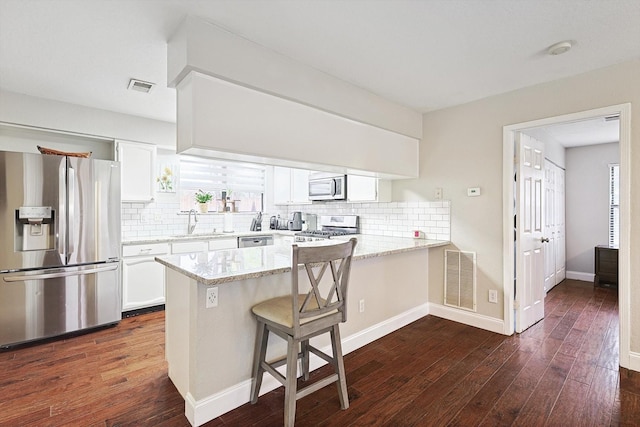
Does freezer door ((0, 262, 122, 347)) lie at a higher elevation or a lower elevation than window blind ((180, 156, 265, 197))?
lower

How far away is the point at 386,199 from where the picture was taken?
4043 mm

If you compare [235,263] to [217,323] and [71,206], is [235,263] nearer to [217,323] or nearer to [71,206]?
[217,323]

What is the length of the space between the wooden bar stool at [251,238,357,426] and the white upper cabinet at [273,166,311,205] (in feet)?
9.75

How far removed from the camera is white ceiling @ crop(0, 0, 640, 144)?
6.09ft

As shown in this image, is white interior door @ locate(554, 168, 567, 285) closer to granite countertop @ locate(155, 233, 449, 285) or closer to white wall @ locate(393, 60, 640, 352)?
white wall @ locate(393, 60, 640, 352)

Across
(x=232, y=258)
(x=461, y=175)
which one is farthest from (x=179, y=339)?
(x=461, y=175)

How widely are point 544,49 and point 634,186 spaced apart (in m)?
1.28

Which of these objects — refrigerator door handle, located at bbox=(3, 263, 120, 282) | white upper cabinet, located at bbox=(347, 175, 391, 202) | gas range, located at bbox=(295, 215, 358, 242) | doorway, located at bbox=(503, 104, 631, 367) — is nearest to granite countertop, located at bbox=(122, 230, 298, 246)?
refrigerator door handle, located at bbox=(3, 263, 120, 282)

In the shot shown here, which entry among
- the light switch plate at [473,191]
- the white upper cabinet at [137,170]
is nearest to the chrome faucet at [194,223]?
the white upper cabinet at [137,170]

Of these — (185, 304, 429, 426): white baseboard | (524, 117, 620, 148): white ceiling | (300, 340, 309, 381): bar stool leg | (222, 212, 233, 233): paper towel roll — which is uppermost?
(524, 117, 620, 148): white ceiling

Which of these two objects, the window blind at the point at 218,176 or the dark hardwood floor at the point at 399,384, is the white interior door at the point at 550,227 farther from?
the window blind at the point at 218,176

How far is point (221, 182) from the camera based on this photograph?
505 cm

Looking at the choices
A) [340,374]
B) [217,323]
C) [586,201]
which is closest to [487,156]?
[340,374]

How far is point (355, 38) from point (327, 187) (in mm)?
2466
